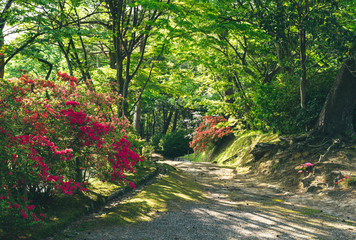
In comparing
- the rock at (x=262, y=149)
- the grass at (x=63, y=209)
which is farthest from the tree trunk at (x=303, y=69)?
the grass at (x=63, y=209)

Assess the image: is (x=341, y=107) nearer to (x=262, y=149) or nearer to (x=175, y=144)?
(x=262, y=149)

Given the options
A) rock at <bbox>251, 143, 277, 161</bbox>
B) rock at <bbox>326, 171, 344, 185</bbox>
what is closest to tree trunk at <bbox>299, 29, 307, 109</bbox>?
rock at <bbox>251, 143, 277, 161</bbox>

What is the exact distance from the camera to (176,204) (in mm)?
6434

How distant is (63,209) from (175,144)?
70.6 ft

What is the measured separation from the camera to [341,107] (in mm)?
9570

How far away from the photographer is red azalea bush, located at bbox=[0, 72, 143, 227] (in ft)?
13.1

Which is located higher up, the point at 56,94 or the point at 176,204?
the point at 56,94

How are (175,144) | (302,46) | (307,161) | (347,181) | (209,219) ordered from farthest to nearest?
(175,144) → (302,46) → (307,161) → (347,181) → (209,219)

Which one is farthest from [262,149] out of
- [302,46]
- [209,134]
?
[209,134]

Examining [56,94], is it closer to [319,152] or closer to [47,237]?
[47,237]

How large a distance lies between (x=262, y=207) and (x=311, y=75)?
7.91 metres

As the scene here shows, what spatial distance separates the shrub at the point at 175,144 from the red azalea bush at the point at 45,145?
20413 millimetres

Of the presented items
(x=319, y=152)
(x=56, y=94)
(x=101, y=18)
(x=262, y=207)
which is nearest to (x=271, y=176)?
(x=319, y=152)

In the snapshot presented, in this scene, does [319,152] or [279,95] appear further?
[279,95]
